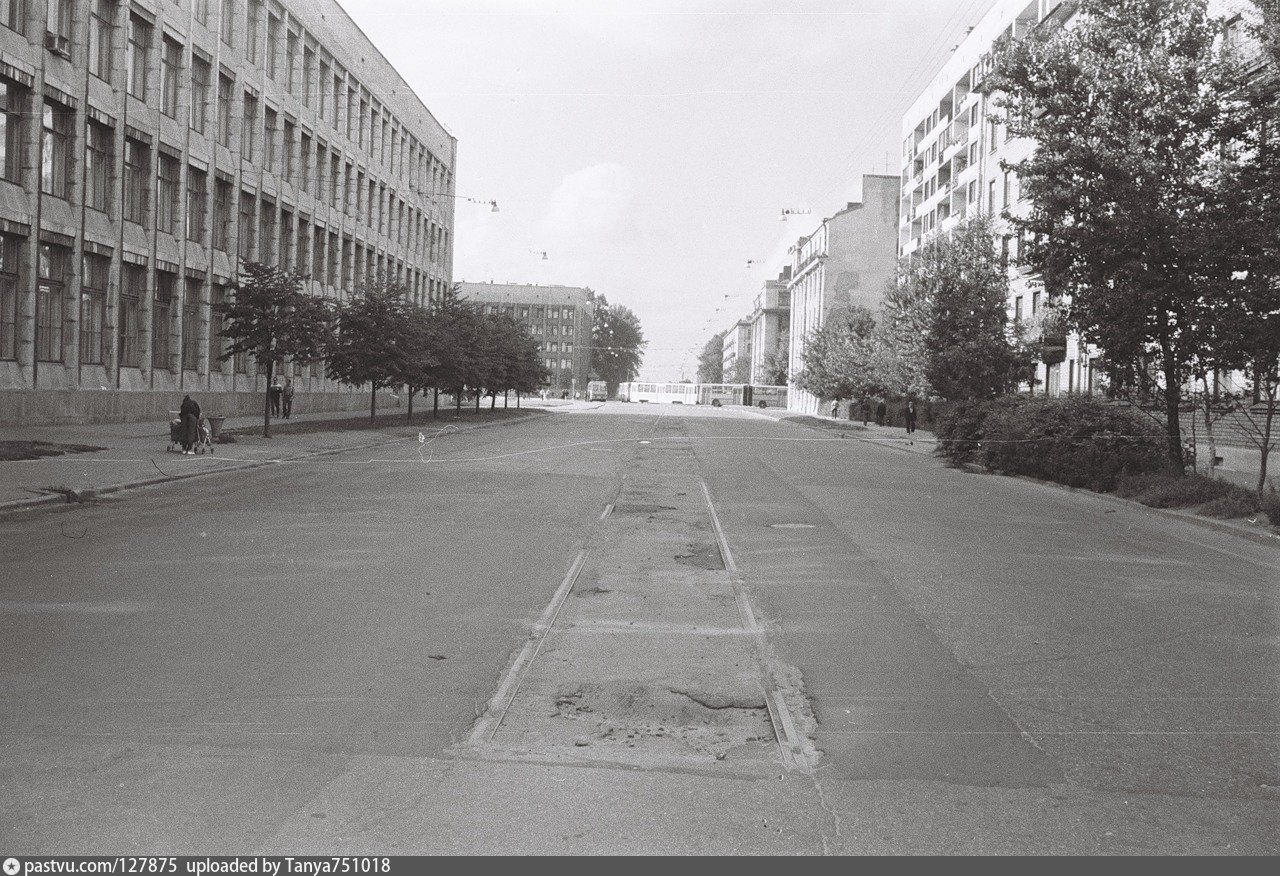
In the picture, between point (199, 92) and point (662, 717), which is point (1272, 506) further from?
point (199, 92)

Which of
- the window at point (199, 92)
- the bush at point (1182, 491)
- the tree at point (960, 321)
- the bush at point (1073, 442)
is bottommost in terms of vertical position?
the bush at point (1182, 491)

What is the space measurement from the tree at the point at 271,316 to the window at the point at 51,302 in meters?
4.10

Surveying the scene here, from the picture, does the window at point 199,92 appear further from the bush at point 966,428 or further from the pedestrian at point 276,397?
the bush at point 966,428

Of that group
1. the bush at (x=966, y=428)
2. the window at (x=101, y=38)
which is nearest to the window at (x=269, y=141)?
the window at (x=101, y=38)

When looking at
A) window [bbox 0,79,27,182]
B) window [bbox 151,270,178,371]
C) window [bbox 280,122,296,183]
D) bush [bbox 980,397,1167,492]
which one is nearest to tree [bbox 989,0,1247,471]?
bush [bbox 980,397,1167,492]

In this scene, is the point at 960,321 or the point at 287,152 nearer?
the point at 960,321

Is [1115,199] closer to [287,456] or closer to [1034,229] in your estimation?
[1034,229]

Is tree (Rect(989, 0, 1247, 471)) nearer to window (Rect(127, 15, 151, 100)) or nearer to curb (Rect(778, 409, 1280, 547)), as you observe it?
curb (Rect(778, 409, 1280, 547))

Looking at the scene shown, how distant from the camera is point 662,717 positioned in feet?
19.9

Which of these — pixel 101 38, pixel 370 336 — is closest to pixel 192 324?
pixel 370 336

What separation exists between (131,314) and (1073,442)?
2740cm

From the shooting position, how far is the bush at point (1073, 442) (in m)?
23.9

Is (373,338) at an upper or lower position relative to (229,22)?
lower

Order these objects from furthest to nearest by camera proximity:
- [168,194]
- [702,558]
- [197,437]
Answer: [168,194] → [197,437] → [702,558]
